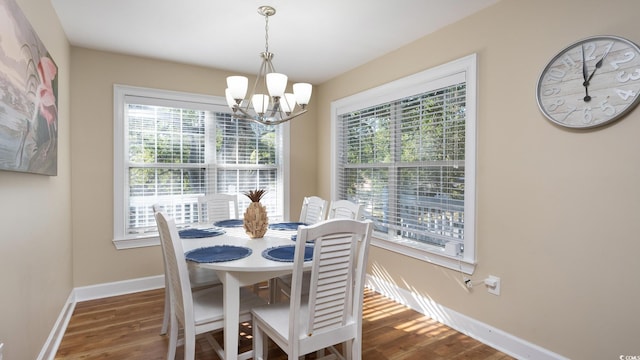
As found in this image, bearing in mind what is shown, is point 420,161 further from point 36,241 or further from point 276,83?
point 36,241

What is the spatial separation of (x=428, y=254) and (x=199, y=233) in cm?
194

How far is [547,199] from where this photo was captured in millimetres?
2094

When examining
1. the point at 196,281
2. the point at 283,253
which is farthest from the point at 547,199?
the point at 196,281

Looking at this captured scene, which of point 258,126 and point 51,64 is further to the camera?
point 258,126

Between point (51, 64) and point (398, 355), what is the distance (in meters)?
3.03

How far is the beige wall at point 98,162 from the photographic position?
3188mm

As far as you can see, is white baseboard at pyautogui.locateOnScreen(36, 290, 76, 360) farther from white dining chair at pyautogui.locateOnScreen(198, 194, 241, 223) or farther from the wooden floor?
white dining chair at pyautogui.locateOnScreen(198, 194, 241, 223)

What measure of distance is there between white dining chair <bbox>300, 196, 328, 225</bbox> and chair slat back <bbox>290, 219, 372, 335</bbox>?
1.31 meters

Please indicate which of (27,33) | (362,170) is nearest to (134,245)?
(27,33)

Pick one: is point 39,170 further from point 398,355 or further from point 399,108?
point 399,108

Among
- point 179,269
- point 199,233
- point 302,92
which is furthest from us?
point 199,233

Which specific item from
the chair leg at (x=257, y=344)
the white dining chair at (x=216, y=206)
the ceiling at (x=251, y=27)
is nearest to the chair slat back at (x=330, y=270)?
the chair leg at (x=257, y=344)

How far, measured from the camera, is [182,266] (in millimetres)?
1721

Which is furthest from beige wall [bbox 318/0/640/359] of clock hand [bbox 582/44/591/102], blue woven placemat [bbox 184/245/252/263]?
blue woven placemat [bbox 184/245/252/263]
